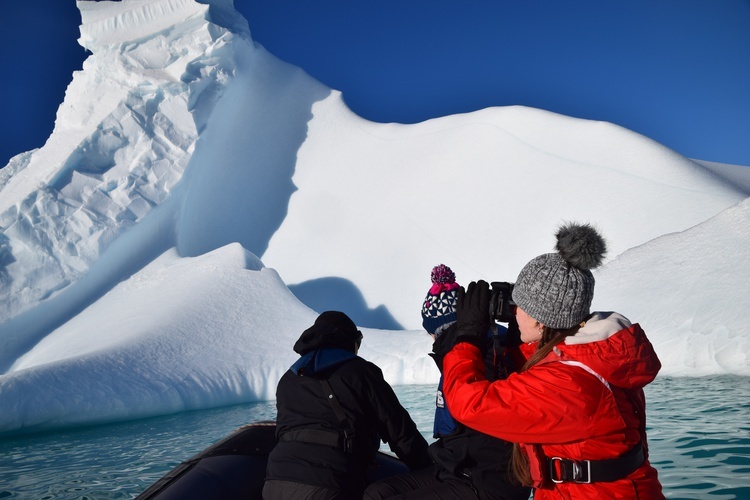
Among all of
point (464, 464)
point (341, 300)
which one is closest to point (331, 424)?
point (464, 464)

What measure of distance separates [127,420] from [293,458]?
4077mm

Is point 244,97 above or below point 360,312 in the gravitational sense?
above

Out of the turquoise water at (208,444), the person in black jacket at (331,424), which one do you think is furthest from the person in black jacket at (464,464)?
the turquoise water at (208,444)

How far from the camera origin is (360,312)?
33.9 feet

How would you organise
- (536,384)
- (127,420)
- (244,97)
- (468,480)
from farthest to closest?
(244,97), (127,420), (468,480), (536,384)

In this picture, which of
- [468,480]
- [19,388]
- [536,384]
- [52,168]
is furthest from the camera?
[52,168]

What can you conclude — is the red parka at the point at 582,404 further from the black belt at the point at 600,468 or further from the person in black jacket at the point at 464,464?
the person in black jacket at the point at 464,464

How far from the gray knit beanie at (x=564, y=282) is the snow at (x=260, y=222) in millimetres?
4585

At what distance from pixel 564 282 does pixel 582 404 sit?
0.27 metres

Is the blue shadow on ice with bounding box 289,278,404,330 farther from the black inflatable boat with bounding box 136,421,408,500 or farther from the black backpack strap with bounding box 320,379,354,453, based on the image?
the black backpack strap with bounding box 320,379,354,453

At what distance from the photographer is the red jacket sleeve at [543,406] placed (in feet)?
3.64

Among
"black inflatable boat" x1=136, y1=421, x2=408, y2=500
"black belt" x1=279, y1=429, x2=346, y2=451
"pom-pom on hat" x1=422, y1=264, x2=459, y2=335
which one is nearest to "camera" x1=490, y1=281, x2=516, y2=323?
"pom-pom on hat" x1=422, y1=264, x2=459, y2=335

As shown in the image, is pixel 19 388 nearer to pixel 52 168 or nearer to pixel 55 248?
pixel 55 248

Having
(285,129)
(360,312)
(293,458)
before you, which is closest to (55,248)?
(360,312)
